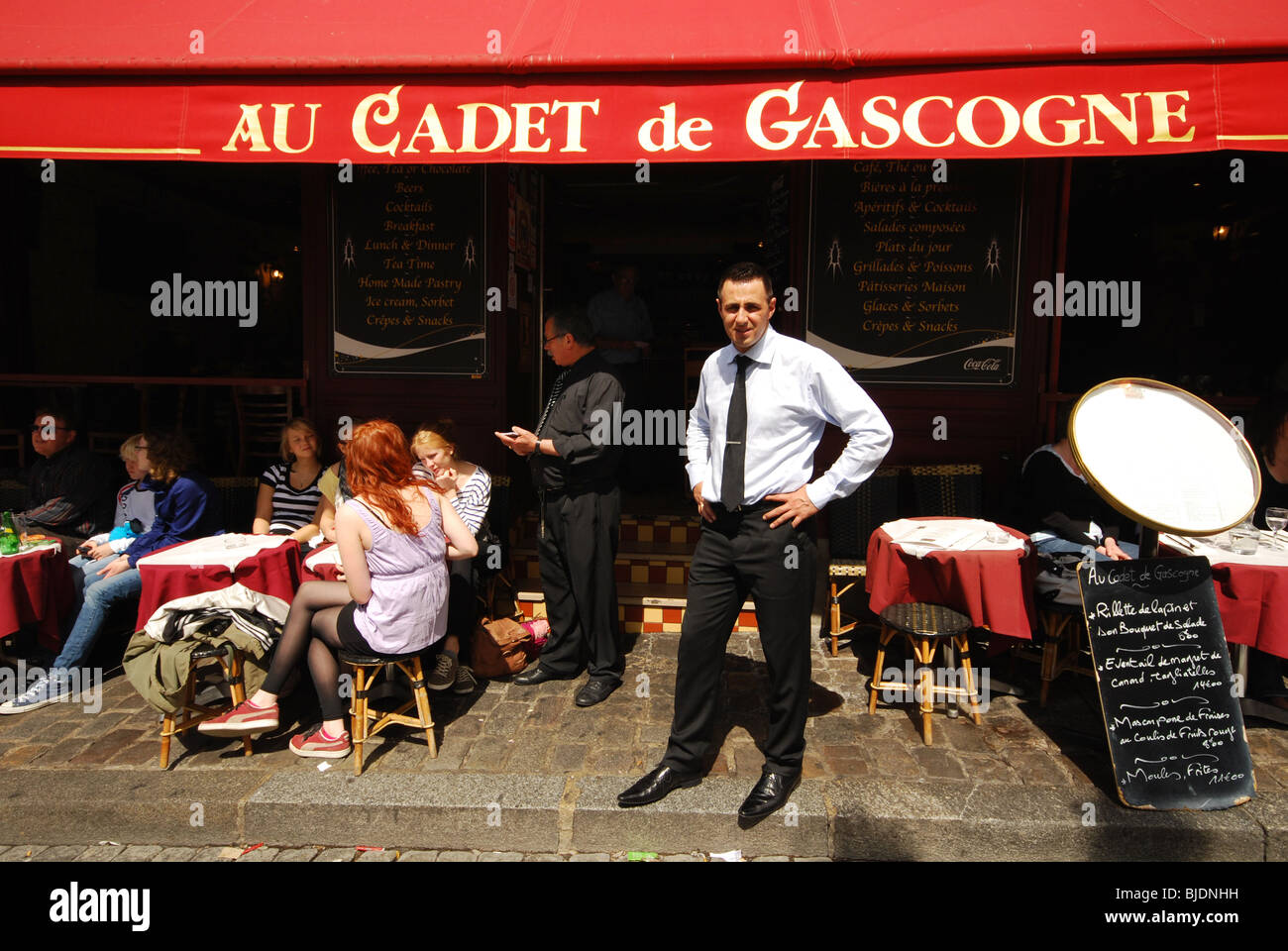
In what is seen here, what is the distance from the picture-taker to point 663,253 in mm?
9656

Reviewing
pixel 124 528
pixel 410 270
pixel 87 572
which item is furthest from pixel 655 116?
pixel 87 572

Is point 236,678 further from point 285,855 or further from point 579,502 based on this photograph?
point 579,502

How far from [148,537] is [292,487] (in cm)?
83

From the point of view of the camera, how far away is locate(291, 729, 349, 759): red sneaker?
372cm

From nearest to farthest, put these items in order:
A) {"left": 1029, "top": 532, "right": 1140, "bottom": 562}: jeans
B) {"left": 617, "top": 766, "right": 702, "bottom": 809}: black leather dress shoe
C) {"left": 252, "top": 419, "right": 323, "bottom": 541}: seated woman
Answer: {"left": 617, "top": 766, "right": 702, "bottom": 809}: black leather dress shoe < {"left": 1029, "top": 532, "right": 1140, "bottom": 562}: jeans < {"left": 252, "top": 419, "right": 323, "bottom": 541}: seated woman

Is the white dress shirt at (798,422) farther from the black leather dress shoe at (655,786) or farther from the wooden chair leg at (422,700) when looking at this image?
the wooden chair leg at (422,700)

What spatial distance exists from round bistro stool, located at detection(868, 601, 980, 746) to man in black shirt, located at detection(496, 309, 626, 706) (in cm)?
146

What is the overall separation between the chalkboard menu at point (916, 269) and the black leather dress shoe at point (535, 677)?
9.27 feet

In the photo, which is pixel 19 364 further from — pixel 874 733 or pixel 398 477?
pixel 874 733

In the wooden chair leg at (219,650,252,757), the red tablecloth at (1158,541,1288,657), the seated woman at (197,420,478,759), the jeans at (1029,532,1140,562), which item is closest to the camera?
the seated woman at (197,420,478,759)

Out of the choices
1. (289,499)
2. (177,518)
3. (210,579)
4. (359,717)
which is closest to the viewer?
(359,717)

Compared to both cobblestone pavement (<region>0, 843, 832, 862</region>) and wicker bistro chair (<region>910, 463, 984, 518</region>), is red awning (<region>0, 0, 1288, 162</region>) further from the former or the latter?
cobblestone pavement (<region>0, 843, 832, 862</region>)

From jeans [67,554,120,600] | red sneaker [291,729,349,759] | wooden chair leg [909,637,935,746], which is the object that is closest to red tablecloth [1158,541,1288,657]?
wooden chair leg [909,637,935,746]

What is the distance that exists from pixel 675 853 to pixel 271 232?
425 inches
